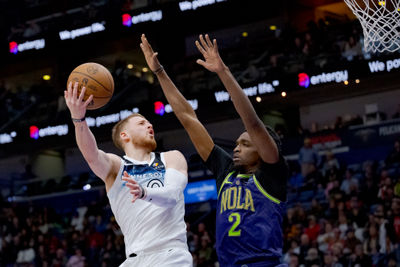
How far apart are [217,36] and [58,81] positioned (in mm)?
5747

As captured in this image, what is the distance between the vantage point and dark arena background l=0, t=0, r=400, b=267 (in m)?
12.7

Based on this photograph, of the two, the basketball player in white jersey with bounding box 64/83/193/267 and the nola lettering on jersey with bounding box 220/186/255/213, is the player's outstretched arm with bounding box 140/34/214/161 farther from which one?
the nola lettering on jersey with bounding box 220/186/255/213

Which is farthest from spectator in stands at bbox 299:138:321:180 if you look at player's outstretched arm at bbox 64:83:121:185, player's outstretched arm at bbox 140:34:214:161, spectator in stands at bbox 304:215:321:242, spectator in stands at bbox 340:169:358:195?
player's outstretched arm at bbox 64:83:121:185

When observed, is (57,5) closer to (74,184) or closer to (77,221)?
(74,184)

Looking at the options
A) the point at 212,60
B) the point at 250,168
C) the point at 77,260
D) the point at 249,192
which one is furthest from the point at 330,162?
the point at 212,60

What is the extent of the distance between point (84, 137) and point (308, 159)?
10.6 metres

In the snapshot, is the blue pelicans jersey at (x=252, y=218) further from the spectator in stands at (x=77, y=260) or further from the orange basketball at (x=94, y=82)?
the spectator in stands at (x=77, y=260)

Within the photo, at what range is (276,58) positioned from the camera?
15.5 m

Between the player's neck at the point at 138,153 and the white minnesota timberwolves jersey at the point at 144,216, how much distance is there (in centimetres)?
7

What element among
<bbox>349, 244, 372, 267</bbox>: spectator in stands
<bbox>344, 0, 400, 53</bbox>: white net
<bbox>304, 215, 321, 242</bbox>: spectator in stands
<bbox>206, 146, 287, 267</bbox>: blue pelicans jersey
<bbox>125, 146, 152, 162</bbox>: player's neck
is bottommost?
<bbox>349, 244, 372, 267</bbox>: spectator in stands

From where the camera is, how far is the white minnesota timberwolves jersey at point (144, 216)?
14.4 feet

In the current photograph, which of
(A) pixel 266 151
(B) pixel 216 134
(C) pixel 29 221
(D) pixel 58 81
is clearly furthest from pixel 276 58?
(A) pixel 266 151

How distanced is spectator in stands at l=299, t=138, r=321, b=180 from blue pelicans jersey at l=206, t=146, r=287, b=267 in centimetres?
988

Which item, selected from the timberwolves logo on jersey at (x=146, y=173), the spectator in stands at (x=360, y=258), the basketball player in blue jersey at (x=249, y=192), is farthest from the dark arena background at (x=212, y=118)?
the timberwolves logo on jersey at (x=146, y=173)
